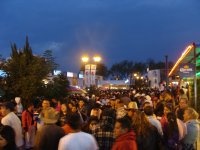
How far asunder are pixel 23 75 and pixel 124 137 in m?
16.7

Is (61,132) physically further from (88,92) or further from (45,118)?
(88,92)

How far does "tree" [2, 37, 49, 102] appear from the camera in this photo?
72.7 feet

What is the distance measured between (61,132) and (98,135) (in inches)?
41.5

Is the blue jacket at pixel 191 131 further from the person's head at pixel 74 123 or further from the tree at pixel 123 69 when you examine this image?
the tree at pixel 123 69

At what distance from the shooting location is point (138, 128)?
7531 millimetres

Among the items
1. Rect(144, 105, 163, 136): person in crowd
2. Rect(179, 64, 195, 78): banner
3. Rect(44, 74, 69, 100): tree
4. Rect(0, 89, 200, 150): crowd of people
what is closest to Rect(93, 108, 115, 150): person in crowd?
Rect(0, 89, 200, 150): crowd of people

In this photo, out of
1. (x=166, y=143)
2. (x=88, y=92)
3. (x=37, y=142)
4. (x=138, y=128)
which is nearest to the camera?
(x=37, y=142)

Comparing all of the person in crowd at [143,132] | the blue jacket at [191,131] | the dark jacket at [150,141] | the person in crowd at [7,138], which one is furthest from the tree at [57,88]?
the person in crowd at [7,138]

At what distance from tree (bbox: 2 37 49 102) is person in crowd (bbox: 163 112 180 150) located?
13799 millimetres

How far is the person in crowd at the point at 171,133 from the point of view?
8479 millimetres

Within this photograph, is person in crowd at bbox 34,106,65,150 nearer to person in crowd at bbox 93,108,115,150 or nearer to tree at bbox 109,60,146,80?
person in crowd at bbox 93,108,115,150

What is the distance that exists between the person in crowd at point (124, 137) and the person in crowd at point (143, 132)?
107 centimetres

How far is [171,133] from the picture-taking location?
29.0 feet

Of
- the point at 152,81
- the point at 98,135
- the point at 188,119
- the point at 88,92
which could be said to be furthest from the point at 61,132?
the point at 152,81
